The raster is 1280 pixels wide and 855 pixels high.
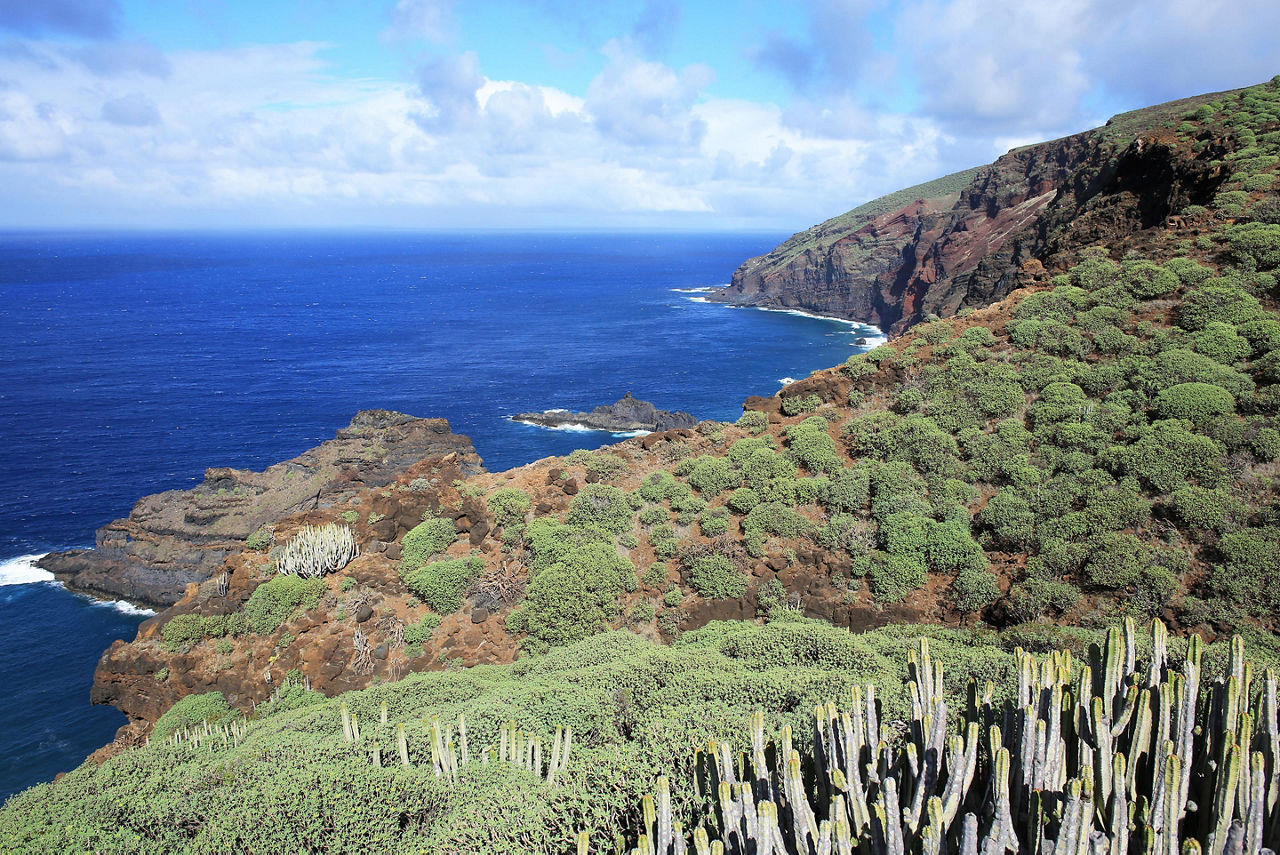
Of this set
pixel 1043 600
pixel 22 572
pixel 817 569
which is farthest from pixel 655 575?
pixel 22 572

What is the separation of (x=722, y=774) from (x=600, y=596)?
9.08 meters

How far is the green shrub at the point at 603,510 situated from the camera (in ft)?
62.7

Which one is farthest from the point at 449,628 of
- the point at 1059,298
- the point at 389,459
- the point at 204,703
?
the point at 389,459

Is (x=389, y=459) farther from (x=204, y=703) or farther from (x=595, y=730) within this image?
(x=595, y=730)

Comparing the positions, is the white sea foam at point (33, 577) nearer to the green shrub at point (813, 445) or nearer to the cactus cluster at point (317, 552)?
the cactus cluster at point (317, 552)

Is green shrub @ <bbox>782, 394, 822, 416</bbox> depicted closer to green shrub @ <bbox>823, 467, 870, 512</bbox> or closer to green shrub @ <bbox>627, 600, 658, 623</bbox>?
green shrub @ <bbox>823, 467, 870, 512</bbox>

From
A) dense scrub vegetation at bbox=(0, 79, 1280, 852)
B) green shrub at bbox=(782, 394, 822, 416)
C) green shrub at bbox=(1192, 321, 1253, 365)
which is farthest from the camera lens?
green shrub at bbox=(782, 394, 822, 416)

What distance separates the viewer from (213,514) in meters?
40.5

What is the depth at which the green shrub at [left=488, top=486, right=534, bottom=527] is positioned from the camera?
19.6 meters

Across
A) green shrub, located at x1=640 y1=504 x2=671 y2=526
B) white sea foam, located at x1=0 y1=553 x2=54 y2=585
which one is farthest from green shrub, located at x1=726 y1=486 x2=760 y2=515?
white sea foam, located at x1=0 y1=553 x2=54 y2=585

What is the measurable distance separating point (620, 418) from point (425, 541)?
141 ft

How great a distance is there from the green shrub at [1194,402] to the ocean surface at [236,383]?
33.2 m

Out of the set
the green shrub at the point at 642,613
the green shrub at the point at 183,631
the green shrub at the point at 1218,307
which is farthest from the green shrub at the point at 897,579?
the green shrub at the point at 183,631

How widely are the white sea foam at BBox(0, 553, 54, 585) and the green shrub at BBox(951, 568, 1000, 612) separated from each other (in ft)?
138
